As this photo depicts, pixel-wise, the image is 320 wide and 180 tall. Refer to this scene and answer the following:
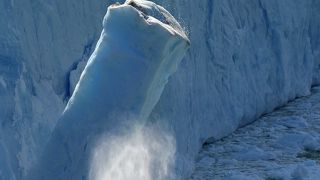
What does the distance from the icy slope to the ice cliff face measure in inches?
8.3

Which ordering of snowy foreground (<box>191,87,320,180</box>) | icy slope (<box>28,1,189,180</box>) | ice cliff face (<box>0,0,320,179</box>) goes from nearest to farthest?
1. icy slope (<box>28,1,189,180</box>)
2. ice cliff face (<box>0,0,320,179</box>)
3. snowy foreground (<box>191,87,320,180</box>)

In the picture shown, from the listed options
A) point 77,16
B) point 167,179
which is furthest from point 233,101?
point 77,16

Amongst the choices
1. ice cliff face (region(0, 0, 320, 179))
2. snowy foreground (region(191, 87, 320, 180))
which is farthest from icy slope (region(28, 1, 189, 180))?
snowy foreground (region(191, 87, 320, 180))

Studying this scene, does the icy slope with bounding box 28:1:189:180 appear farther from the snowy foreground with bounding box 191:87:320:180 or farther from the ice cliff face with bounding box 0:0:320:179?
the snowy foreground with bounding box 191:87:320:180

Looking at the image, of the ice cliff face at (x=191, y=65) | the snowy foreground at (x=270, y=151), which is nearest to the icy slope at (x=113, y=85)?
the ice cliff face at (x=191, y=65)

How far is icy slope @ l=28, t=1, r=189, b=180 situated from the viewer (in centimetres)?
257

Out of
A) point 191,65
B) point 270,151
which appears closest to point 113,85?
point 191,65

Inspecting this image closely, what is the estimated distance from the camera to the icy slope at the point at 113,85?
101 inches

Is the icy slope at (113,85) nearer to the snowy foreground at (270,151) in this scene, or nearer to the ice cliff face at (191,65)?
the ice cliff face at (191,65)

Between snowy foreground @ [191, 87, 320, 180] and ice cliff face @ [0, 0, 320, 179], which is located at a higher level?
ice cliff face @ [0, 0, 320, 179]

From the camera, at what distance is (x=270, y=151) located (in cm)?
503

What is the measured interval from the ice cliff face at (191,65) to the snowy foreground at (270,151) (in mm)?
129

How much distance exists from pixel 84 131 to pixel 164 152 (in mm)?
1251

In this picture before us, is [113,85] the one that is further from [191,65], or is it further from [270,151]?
[270,151]
